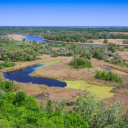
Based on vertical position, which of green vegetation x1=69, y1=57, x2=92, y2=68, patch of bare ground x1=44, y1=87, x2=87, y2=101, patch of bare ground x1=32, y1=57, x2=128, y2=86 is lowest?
patch of bare ground x1=44, y1=87, x2=87, y2=101

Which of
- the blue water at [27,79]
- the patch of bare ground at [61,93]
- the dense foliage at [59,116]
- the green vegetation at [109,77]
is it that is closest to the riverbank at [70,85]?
the patch of bare ground at [61,93]

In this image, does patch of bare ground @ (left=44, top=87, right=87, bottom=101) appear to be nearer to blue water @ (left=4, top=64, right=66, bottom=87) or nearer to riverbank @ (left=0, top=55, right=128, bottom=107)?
Result: riverbank @ (left=0, top=55, right=128, bottom=107)

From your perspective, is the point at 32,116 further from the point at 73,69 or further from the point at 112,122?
the point at 73,69

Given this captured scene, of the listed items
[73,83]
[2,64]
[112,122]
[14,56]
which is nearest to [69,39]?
[14,56]

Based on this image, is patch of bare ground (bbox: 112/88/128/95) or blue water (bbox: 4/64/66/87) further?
blue water (bbox: 4/64/66/87)

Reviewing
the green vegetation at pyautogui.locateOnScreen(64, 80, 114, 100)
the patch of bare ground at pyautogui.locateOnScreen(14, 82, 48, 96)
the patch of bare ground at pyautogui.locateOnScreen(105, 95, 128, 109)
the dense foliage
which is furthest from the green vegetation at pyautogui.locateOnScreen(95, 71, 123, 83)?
the dense foliage

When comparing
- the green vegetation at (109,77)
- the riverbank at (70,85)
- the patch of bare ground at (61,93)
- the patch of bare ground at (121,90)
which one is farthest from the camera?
the green vegetation at (109,77)

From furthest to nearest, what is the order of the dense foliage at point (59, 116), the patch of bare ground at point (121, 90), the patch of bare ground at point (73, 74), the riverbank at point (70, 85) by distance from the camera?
the patch of bare ground at point (73, 74) < the patch of bare ground at point (121, 90) < the riverbank at point (70, 85) < the dense foliage at point (59, 116)

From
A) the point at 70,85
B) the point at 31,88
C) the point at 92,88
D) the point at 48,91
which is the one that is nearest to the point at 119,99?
the point at 92,88

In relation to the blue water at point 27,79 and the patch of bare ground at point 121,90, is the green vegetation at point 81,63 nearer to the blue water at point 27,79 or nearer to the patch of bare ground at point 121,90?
the blue water at point 27,79

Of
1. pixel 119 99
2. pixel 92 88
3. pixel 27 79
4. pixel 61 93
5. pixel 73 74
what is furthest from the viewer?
pixel 73 74

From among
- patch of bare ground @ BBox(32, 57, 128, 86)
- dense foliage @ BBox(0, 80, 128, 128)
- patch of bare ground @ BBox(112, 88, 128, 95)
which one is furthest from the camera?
patch of bare ground @ BBox(32, 57, 128, 86)

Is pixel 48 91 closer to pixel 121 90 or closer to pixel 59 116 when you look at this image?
pixel 59 116
